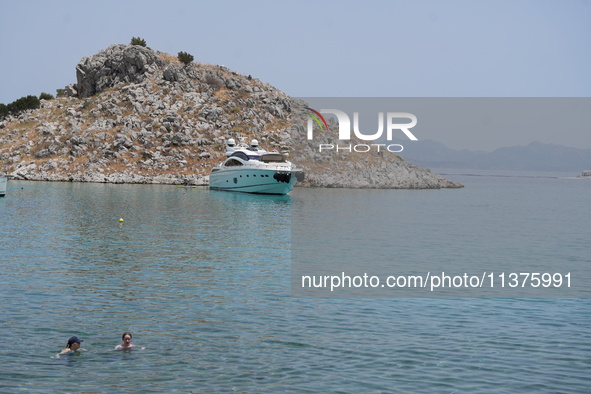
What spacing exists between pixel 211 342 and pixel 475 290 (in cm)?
1619

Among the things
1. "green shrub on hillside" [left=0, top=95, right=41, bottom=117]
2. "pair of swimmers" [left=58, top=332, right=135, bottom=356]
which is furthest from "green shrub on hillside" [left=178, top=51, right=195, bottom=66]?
"pair of swimmers" [left=58, top=332, right=135, bottom=356]

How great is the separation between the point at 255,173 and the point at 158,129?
1983 inches

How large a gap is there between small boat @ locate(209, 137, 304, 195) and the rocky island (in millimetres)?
14135

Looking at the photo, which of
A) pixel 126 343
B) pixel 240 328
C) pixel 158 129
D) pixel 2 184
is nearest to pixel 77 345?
pixel 126 343

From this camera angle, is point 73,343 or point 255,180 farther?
point 255,180

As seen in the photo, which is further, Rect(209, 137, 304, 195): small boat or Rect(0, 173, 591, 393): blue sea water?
Rect(209, 137, 304, 195): small boat

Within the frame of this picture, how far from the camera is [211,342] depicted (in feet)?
71.8

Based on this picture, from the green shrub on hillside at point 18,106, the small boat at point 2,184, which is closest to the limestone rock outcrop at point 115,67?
the green shrub on hillside at point 18,106

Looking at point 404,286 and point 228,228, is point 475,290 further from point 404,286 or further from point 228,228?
point 228,228

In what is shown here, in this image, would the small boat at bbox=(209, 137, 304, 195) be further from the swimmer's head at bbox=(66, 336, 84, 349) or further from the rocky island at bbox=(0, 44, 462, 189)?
the swimmer's head at bbox=(66, 336, 84, 349)

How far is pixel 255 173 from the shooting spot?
114 meters

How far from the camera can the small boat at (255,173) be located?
11144cm

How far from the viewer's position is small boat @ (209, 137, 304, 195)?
111m

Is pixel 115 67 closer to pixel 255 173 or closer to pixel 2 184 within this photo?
pixel 255 173
